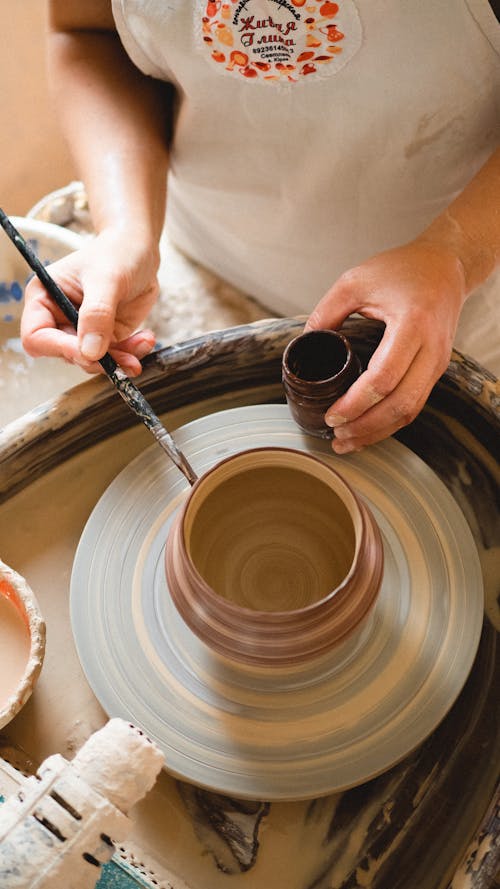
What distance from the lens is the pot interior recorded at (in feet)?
3.16

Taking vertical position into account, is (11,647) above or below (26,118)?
below

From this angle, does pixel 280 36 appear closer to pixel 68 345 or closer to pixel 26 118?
pixel 68 345

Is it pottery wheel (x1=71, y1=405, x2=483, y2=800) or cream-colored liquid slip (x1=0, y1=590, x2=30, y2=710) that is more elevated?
cream-colored liquid slip (x1=0, y1=590, x2=30, y2=710)

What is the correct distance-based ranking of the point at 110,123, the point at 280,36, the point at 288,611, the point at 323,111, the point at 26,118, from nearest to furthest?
1. the point at 288,611
2. the point at 280,36
3. the point at 323,111
4. the point at 110,123
5. the point at 26,118

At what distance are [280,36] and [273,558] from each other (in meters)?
0.65

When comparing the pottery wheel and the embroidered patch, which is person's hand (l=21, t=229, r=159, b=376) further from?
the embroidered patch

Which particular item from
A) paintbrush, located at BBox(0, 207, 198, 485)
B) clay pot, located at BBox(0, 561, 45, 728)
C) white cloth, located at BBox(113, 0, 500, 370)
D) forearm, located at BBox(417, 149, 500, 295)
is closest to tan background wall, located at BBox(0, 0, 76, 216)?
white cloth, located at BBox(113, 0, 500, 370)

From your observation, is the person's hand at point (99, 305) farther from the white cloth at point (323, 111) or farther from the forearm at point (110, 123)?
Answer: the white cloth at point (323, 111)

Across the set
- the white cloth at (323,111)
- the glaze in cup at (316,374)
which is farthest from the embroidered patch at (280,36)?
the glaze in cup at (316,374)

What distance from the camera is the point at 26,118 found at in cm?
226

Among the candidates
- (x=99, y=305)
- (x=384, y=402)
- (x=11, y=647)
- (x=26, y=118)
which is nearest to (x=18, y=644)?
(x=11, y=647)

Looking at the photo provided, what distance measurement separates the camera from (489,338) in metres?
1.40

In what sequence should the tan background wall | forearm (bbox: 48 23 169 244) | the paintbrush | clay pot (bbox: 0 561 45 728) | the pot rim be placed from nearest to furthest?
the pot rim, clay pot (bbox: 0 561 45 728), the paintbrush, forearm (bbox: 48 23 169 244), the tan background wall

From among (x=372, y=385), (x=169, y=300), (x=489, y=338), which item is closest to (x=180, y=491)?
(x=372, y=385)
